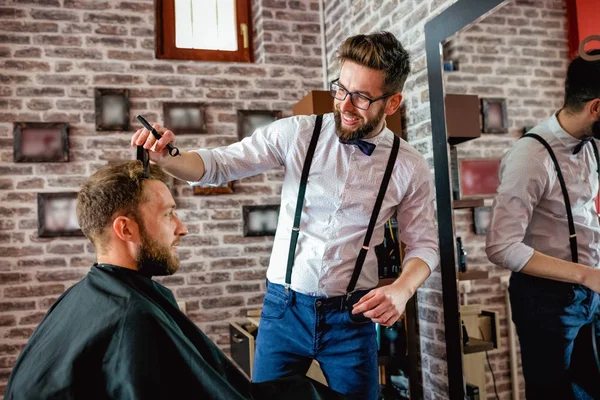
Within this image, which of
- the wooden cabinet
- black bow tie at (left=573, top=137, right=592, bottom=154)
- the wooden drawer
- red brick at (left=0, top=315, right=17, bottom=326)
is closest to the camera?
black bow tie at (left=573, top=137, right=592, bottom=154)

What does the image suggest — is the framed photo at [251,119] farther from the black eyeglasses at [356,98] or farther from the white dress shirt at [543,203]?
the white dress shirt at [543,203]

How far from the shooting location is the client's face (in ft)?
5.30

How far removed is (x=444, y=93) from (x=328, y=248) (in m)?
0.98

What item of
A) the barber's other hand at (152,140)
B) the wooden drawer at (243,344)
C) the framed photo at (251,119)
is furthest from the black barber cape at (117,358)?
the framed photo at (251,119)

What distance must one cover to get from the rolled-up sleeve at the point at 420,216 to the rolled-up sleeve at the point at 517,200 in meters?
0.28

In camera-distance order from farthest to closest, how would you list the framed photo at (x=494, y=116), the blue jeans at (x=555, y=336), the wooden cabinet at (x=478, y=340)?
the wooden cabinet at (x=478, y=340) < the framed photo at (x=494, y=116) < the blue jeans at (x=555, y=336)

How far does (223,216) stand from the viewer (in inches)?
143

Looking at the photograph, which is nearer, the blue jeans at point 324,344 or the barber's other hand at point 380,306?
the barber's other hand at point 380,306

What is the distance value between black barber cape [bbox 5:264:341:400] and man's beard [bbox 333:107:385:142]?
2.78ft

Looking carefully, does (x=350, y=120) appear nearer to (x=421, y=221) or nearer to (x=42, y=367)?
(x=421, y=221)

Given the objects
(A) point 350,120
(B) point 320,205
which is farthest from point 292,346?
(A) point 350,120

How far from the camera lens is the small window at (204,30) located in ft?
12.1

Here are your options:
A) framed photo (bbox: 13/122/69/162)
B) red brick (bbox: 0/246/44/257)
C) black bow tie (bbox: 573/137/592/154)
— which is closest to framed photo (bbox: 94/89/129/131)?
framed photo (bbox: 13/122/69/162)

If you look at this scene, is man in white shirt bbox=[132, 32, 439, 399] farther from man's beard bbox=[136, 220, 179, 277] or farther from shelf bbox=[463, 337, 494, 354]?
shelf bbox=[463, 337, 494, 354]
